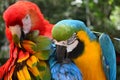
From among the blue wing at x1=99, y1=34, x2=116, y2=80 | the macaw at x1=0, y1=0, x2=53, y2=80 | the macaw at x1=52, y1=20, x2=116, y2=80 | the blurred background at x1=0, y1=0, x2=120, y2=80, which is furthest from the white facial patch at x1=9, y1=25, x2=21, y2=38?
the blurred background at x1=0, y1=0, x2=120, y2=80

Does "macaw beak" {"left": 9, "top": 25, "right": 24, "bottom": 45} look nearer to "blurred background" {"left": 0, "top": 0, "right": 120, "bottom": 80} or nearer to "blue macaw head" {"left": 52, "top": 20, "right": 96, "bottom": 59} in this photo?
"blue macaw head" {"left": 52, "top": 20, "right": 96, "bottom": 59}

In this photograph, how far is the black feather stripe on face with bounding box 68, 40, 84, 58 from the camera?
4.59 feet

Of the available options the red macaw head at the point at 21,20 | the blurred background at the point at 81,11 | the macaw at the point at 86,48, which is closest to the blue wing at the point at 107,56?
the macaw at the point at 86,48

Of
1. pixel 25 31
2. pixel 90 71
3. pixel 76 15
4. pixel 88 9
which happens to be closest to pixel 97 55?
pixel 90 71

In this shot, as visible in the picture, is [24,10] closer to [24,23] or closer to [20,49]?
[24,23]

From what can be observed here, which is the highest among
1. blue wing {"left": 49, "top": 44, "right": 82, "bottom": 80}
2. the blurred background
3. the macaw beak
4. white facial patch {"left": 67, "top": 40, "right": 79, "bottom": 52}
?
the macaw beak

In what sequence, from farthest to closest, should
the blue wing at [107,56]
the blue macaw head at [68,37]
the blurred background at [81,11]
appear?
1. the blurred background at [81,11]
2. the blue wing at [107,56]
3. the blue macaw head at [68,37]

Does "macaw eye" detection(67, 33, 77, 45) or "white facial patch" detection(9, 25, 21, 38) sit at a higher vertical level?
"white facial patch" detection(9, 25, 21, 38)

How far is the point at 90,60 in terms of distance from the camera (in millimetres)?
1417

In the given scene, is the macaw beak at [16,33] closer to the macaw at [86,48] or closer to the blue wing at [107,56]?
the macaw at [86,48]

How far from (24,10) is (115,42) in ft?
1.77

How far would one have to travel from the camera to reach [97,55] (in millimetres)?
1435

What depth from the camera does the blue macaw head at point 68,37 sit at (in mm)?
1338

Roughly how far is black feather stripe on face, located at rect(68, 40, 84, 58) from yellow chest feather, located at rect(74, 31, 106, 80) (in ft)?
0.04
